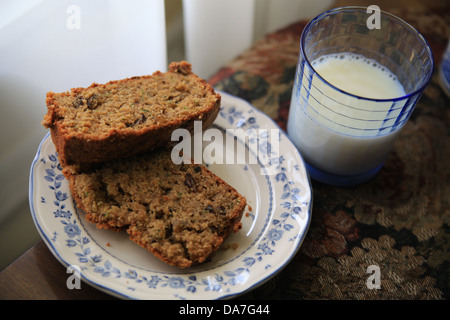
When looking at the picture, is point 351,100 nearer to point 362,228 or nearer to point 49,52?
point 362,228

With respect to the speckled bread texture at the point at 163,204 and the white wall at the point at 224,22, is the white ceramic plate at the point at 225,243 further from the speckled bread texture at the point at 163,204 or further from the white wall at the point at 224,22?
the white wall at the point at 224,22

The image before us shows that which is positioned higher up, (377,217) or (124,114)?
(124,114)

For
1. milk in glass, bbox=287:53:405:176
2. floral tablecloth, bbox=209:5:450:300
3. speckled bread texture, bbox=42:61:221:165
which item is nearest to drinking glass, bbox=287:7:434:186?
milk in glass, bbox=287:53:405:176

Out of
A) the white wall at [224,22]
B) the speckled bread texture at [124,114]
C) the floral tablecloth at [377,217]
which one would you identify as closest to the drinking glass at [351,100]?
the floral tablecloth at [377,217]

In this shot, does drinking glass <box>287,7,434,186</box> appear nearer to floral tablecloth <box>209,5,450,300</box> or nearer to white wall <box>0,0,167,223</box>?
floral tablecloth <box>209,5,450,300</box>

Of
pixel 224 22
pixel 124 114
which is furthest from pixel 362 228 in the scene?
pixel 224 22

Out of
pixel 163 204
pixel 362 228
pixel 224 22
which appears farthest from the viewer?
pixel 224 22

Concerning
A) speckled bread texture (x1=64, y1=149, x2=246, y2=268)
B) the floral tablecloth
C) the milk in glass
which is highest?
the milk in glass

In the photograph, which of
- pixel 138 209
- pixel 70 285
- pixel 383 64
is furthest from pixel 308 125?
pixel 70 285
